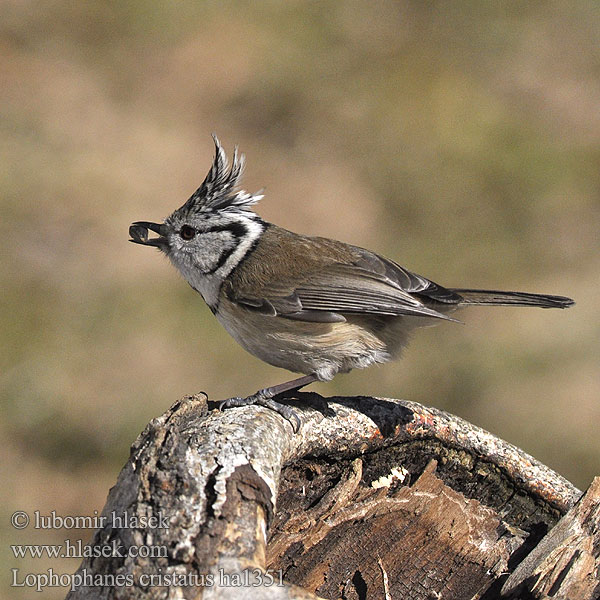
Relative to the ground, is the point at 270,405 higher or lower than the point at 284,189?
lower

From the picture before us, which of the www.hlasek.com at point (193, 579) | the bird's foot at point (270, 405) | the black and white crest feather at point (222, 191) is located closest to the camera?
the www.hlasek.com at point (193, 579)

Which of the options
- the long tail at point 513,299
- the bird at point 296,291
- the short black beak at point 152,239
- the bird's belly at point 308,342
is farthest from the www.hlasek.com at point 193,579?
the short black beak at point 152,239

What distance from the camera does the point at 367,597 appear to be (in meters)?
2.61

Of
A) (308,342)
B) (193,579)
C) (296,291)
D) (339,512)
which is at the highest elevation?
(296,291)

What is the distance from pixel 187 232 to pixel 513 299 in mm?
1396

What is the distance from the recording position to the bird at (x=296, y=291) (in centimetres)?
349

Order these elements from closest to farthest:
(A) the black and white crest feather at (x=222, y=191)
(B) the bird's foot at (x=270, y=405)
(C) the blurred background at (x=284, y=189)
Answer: (B) the bird's foot at (x=270, y=405), (A) the black and white crest feather at (x=222, y=191), (C) the blurred background at (x=284, y=189)

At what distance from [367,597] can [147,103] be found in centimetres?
630

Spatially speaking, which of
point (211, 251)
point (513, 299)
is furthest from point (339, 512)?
point (211, 251)

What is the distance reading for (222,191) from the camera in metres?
3.71

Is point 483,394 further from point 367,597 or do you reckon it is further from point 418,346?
point 367,597

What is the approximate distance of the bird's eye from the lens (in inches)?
150

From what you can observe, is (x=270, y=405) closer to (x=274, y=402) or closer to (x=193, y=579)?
(x=274, y=402)

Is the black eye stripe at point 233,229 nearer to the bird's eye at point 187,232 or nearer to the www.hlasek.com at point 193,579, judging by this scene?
the bird's eye at point 187,232
